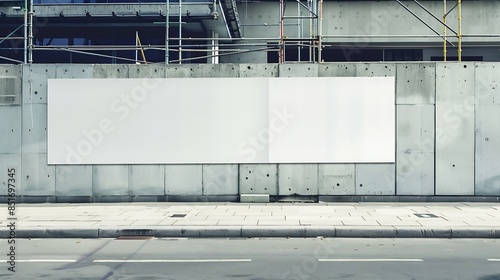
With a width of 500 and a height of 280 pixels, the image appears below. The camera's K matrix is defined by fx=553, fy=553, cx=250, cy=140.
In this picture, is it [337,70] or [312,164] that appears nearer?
[312,164]

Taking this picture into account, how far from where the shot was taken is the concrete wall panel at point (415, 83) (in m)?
15.1

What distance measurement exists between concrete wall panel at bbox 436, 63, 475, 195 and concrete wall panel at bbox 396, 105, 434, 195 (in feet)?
0.72

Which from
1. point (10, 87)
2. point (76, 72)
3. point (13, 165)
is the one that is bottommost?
point (13, 165)

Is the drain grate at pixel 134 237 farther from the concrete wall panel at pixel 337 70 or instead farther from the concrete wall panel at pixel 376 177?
the concrete wall panel at pixel 337 70

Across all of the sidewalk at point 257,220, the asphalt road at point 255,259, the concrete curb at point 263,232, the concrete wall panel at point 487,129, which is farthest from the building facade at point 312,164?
the asphalt road at point 255,259

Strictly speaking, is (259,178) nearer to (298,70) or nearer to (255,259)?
(298,70)

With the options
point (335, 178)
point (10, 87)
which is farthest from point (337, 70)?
point (10, 87)

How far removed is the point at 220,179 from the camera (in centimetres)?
1517

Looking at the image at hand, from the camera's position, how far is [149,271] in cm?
795

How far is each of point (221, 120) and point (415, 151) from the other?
5.37 meters

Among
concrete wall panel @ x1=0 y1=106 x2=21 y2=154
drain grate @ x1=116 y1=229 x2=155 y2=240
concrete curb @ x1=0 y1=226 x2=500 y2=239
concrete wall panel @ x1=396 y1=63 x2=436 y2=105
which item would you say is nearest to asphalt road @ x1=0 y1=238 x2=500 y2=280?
concrete curb @ x1=0 y1=226 x2=500 y2=239

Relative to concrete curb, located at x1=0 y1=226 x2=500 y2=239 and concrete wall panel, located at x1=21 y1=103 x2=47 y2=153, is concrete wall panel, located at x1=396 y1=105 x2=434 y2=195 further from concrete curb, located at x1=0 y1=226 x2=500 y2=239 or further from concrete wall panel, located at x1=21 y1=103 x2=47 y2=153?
concrete wall panel, located at x1=21 y1=103 x2=47 y2=153

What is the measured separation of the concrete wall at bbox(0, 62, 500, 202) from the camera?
15.1 meters

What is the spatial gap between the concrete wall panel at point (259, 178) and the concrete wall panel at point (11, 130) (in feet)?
20.4
